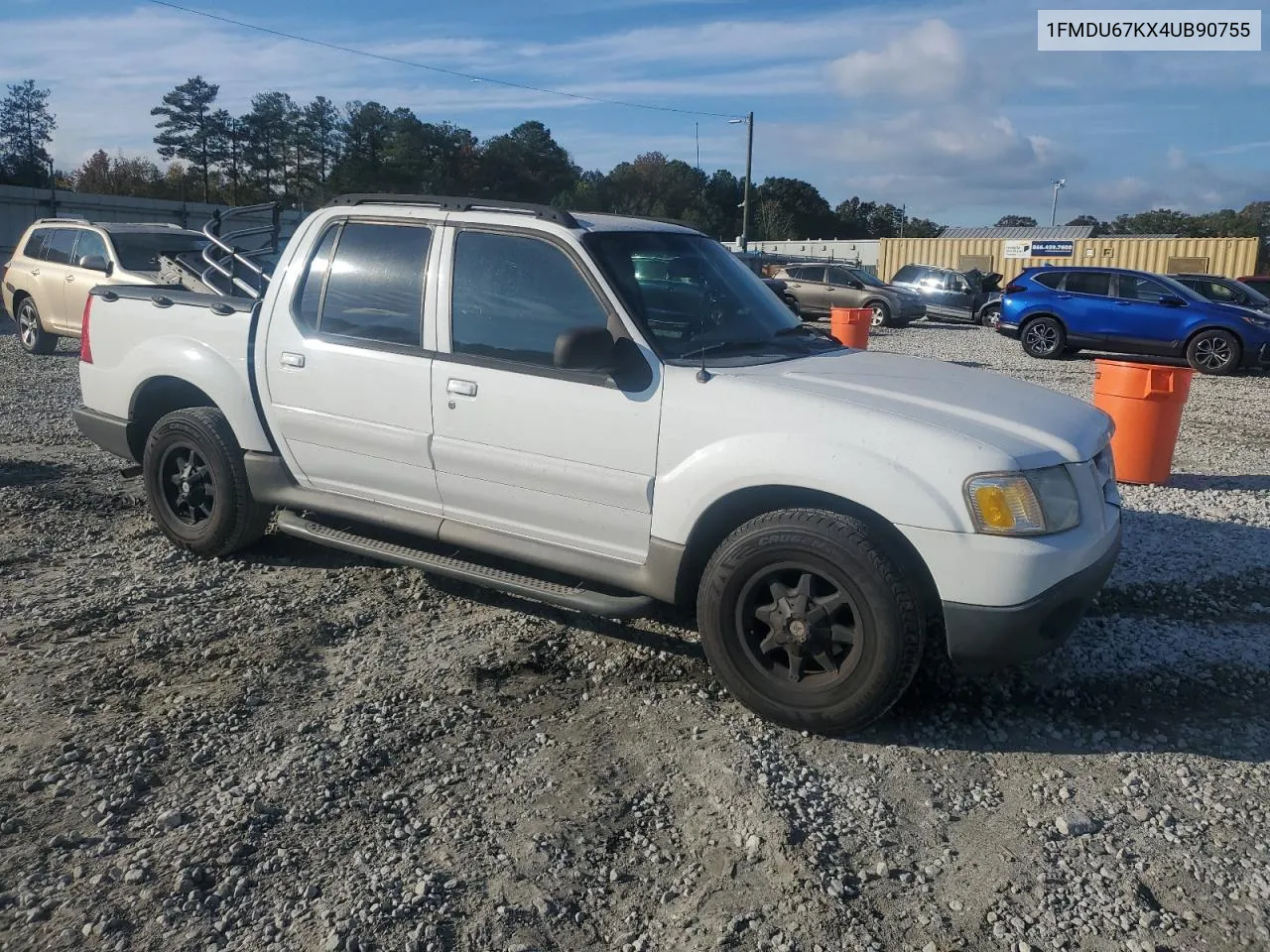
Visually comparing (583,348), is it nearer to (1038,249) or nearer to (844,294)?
(844,294)

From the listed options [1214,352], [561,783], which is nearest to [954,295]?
[1214,352]

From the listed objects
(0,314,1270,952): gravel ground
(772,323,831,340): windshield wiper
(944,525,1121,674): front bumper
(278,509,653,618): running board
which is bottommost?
(0,314,1270,952): gravel ground

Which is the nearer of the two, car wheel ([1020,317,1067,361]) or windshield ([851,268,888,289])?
car wheel ([1020,317,1067,361])

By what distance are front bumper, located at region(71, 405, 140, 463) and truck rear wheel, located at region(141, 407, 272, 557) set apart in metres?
0.17

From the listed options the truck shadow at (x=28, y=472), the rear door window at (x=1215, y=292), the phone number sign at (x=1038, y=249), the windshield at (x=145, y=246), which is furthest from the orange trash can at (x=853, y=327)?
the phone number sign at (x=1038, y=249)

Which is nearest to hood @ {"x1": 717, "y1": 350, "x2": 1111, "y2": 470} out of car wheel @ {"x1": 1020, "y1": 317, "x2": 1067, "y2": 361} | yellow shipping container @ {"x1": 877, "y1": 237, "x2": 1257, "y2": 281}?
car wheel @ {"x1": 1020, "y1": 317, "x2": 1067, "y2": 361}

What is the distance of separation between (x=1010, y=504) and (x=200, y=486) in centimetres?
419

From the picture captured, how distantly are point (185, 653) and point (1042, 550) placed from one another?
351 centimetres

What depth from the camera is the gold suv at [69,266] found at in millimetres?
12430

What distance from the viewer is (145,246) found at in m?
12.7

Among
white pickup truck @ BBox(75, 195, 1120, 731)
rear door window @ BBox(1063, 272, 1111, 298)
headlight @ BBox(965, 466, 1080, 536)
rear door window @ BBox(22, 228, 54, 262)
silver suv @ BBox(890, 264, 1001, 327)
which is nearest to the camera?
headlight @ BBox(965, 466, 1080, 536)

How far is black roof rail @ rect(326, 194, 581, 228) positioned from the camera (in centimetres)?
441

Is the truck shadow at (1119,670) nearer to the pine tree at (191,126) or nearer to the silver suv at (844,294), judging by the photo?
the silver suv at (844,294)

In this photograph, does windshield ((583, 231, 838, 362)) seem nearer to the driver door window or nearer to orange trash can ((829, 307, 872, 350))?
the driver door window
